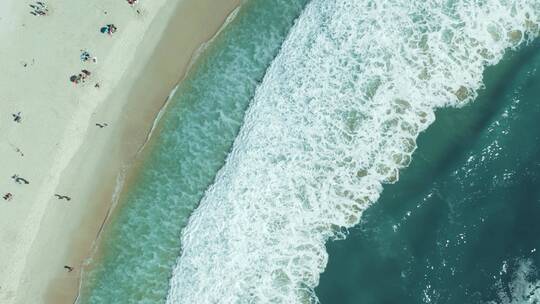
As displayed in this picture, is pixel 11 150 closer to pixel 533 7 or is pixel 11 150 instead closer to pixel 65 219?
pixel 65 219

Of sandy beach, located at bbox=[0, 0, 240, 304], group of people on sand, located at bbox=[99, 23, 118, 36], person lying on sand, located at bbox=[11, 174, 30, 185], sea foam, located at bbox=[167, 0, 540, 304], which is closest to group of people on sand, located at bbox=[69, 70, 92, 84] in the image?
sandy beach, located at bbox=[0, 0, 240, 304]

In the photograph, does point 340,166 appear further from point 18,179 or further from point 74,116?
point 18,179

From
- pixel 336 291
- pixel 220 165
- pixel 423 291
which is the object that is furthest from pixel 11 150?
pixel 423 291

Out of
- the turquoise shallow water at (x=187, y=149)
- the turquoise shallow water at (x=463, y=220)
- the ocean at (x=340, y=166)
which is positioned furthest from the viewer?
the turquoise shallow water at (x=187, y=149)

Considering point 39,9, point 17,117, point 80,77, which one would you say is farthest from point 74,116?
point 39,9

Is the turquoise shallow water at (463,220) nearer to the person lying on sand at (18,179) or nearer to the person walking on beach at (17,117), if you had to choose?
the person lying on sand at (18,179)

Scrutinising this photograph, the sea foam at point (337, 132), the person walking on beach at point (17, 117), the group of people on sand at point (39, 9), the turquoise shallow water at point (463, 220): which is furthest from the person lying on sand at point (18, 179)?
the turquoise shallow water at point (463, 220)
